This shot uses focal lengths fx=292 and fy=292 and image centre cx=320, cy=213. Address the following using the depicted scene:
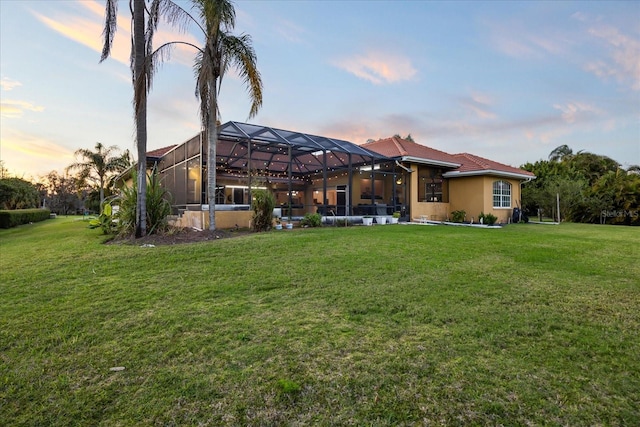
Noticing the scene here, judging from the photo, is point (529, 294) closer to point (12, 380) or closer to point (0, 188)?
point (12, 380)

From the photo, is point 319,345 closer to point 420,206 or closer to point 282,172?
point 420,206

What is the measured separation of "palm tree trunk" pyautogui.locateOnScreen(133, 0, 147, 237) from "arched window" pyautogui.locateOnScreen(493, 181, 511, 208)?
17940 mm

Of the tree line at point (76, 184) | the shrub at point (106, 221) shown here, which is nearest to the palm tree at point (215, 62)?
the shrub at point (106, 221)

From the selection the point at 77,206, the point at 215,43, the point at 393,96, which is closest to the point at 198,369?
the point at 215,43

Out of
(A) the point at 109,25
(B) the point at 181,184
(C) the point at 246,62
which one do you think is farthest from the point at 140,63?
(B) the point at 181,184

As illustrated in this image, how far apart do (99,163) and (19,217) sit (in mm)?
16193

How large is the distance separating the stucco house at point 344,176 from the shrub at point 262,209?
163cm

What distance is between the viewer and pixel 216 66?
30.6 ft

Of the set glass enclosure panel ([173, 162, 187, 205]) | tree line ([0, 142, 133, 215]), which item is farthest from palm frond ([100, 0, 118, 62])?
tree line ([0, 142, 133, 215])

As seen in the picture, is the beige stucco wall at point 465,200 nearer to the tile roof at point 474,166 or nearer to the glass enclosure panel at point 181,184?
the tile roof at point 474,166

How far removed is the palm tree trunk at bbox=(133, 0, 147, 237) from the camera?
830 centimetres

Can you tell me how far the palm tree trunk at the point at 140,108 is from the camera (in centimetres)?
830

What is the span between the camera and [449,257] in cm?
637

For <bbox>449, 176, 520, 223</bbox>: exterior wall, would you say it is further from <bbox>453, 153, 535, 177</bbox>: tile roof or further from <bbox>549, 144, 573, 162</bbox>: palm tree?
<bbox>549, 144, 573, 162</bbox>: palm tree
